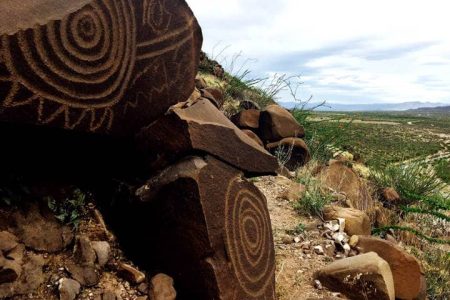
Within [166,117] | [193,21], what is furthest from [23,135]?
[193,21]

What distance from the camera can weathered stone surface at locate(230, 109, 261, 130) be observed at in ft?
23.6

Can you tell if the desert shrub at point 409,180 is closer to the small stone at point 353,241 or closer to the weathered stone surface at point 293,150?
the weathered stone surface at point 293,150

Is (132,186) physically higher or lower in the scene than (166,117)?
lower

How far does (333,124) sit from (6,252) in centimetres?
727

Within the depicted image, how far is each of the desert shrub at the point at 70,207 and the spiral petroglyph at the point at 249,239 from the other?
0.95 m

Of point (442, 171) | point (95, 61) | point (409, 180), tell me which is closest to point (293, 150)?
point (409, 180)

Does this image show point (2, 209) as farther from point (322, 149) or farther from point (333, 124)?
point (333, 124)

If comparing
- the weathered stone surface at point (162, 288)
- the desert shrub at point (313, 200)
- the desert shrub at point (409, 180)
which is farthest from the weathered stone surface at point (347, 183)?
the weathered stone surface at point (162, 288)

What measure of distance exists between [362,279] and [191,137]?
1773 mm

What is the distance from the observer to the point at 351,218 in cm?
480

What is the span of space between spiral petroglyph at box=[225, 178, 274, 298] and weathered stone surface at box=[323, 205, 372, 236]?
1656 mm

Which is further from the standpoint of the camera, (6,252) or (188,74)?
(188,74)

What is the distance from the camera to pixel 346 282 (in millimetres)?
3584

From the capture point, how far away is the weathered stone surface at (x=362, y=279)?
11.6ft
